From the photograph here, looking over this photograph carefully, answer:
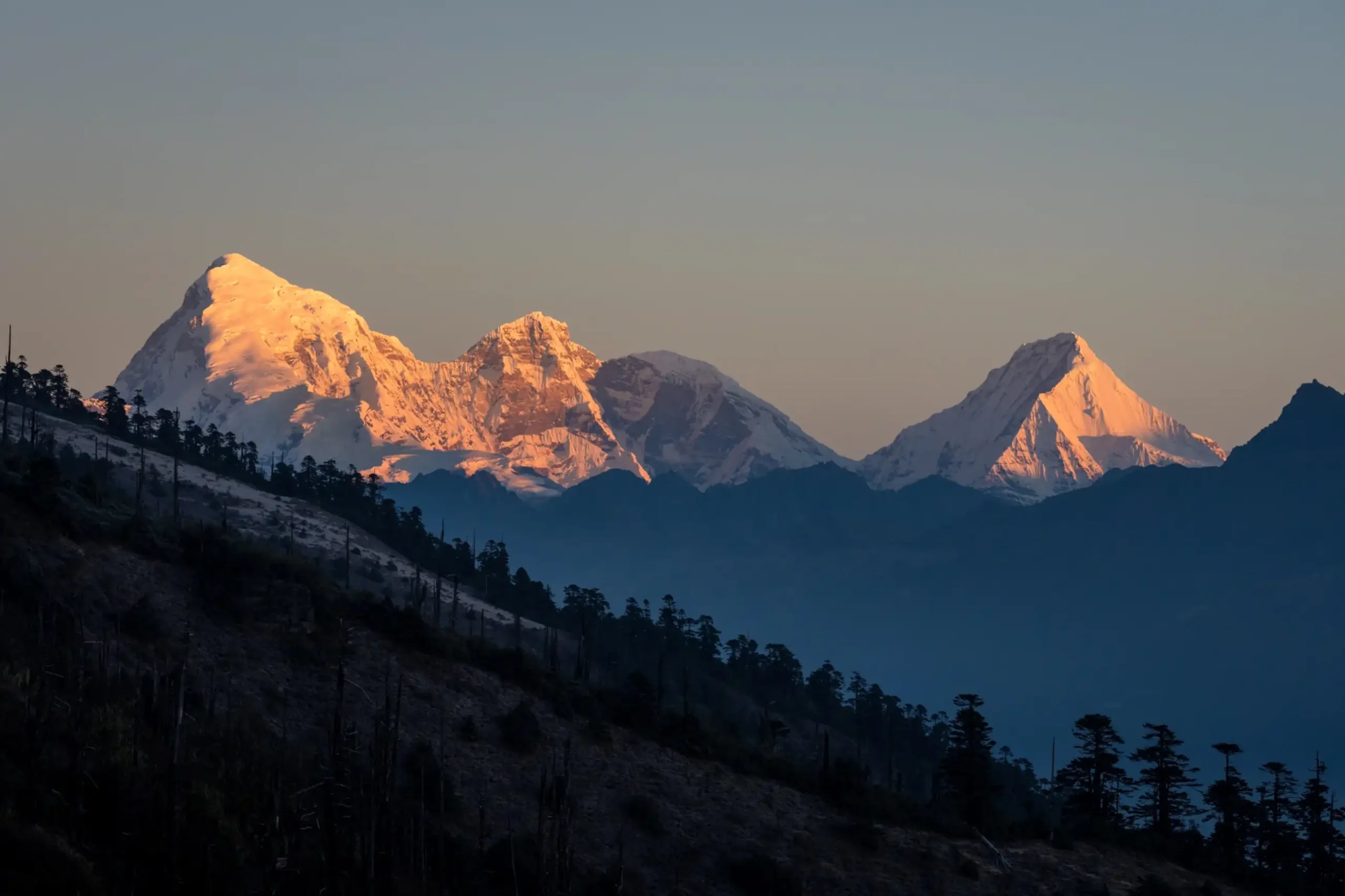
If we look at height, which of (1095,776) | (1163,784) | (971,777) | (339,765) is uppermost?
(339,765)

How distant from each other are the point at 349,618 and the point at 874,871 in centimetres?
4144

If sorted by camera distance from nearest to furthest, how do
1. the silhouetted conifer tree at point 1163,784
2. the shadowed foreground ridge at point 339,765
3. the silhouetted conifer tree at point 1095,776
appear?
the shadowed foreground ridge at point 339,765, the silhouetted conifer tree at point 1163,784, the silhouetted conifer tree at point 1095,776

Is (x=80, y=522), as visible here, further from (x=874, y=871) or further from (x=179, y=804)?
(x=874, y=871)

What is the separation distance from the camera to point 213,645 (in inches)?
4464

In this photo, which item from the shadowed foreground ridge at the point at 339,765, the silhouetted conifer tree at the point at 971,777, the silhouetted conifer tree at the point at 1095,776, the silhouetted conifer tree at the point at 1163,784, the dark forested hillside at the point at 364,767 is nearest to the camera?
the shadowed foreground ridge at the point at 339,765

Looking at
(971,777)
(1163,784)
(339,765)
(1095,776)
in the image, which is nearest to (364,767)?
(339,765)

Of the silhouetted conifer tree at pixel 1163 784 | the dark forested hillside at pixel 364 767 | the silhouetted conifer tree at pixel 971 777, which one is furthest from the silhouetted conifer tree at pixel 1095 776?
the silhouetted conifer tree at pixel 971 777

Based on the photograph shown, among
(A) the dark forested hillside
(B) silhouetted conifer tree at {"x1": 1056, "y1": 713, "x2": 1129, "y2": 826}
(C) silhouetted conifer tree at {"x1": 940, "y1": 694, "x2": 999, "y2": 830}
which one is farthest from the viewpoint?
(B) silhouetted conifer tree at {"x1": 1056, "y1": 713, "x2": 1129, "y2": 826}

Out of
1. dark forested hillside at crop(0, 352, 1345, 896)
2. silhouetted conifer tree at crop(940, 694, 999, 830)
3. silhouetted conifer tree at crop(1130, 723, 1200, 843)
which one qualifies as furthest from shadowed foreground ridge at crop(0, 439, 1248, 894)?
silhouetted conifer tree at crop(1130, 723, 1200, 843)

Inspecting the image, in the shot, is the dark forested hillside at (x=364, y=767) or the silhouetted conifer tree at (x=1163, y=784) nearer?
the dark forested hillside at (x=364, y=767)

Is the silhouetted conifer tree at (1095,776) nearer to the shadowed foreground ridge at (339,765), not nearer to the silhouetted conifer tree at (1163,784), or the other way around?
the silhouetted conifer tree at (1163,784)

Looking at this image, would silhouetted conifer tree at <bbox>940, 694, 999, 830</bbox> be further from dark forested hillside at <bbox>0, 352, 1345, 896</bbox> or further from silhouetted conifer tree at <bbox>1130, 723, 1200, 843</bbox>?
silhouetted conifer tree at <bbox>1130, 723, 1200, 843</bbox>

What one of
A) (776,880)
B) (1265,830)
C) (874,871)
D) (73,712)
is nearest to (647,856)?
(776,880)

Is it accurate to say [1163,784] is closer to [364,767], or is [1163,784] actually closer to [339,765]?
[364,767]
